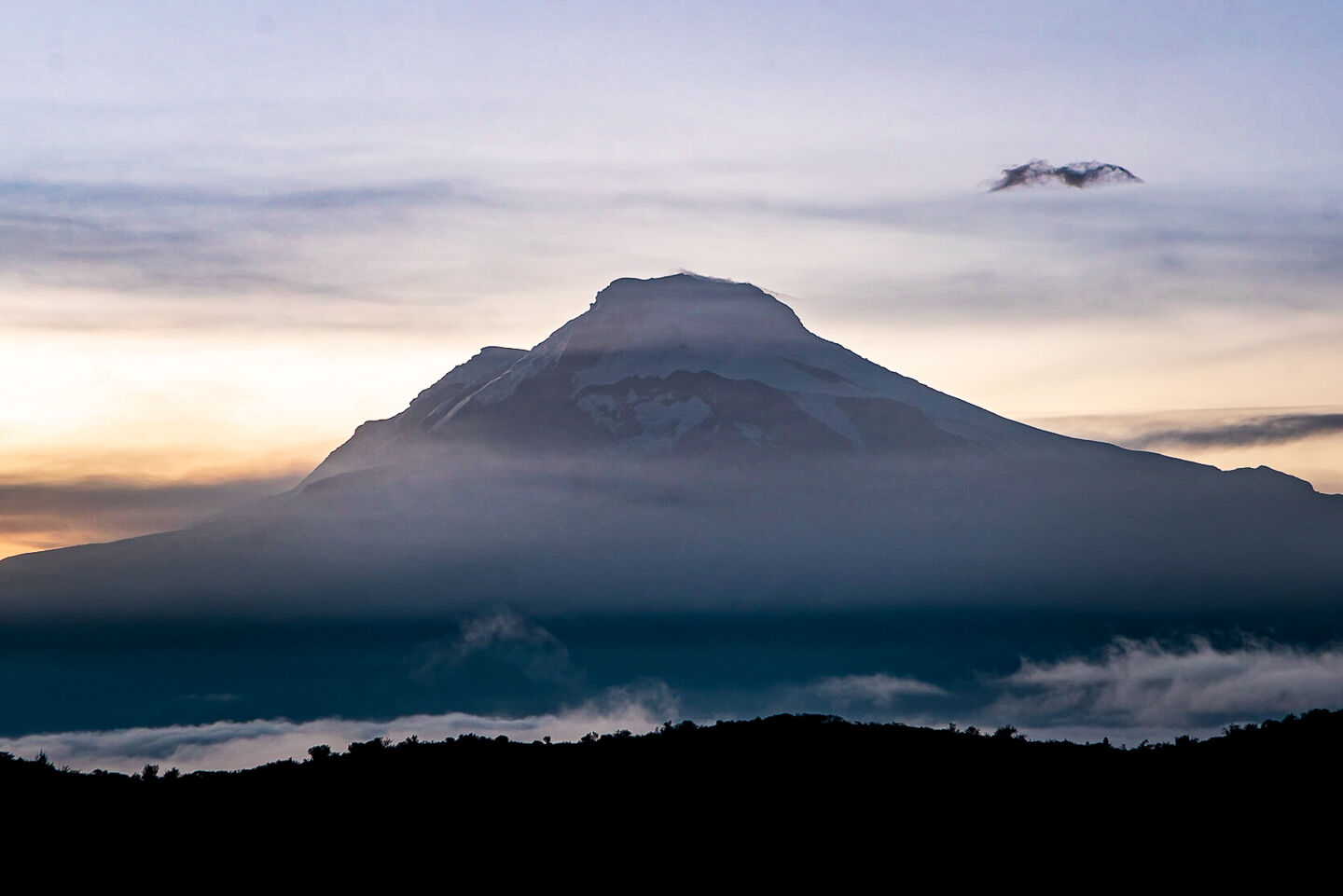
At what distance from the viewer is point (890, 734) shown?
55469 millimetres

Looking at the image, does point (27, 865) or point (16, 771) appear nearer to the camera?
point (27, 865)

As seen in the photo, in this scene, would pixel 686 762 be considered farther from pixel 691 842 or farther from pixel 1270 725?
pixel 1270 725

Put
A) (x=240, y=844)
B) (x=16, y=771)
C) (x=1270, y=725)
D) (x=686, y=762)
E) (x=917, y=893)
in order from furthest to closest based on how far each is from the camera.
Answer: (x=1270, y=725) < (x=686, y=762) < (x=16, y=771) < (x=240, y=844) < (x=917, y=893)

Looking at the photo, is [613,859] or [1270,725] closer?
[613,859]

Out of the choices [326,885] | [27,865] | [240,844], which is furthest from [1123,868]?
[27,865]

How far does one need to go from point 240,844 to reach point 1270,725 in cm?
3122

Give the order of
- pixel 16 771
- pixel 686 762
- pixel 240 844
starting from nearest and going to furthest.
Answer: pixel 240 844, pixel 16 771, pixel 686 762

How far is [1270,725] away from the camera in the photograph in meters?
55.7

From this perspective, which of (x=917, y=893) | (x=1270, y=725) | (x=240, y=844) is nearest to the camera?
(x=917, y=893)

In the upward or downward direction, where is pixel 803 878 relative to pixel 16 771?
downward

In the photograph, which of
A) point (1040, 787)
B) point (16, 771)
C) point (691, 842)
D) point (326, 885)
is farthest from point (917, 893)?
point (16, 771)

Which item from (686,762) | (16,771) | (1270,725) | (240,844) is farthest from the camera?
(1270,725)

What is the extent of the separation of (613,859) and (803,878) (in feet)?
15.4

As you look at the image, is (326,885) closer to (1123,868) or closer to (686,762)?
(686,762)
